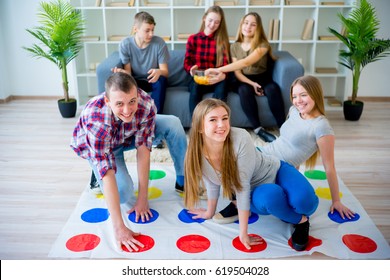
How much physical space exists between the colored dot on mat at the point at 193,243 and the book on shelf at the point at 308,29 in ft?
7.69

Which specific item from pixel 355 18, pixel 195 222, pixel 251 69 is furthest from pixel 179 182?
pixel 355 18

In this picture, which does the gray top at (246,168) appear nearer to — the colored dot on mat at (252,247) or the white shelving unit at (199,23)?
the colored dot on mat at (252,247)

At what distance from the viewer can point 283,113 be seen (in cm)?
286

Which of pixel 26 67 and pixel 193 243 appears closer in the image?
pixel 193 243

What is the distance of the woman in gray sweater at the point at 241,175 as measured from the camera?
1.58m

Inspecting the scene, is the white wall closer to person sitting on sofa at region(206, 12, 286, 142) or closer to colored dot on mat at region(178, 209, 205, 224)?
person sitting on sofa at region(206, 12, 286, 142)

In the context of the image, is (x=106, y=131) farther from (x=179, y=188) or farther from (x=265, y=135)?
Result: (x=265, y=135)

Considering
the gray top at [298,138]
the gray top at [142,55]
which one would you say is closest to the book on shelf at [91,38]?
the gray top at [142,55]

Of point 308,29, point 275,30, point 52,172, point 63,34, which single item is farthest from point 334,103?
point 52,172

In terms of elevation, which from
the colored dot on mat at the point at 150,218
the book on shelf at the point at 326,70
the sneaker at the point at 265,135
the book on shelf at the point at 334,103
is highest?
the book on shelf at the point at 326,70

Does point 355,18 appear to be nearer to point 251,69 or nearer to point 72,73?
point 251,69

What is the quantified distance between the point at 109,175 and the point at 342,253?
0.94 meters

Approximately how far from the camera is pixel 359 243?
1701mm

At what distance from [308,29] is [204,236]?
2341 mm
